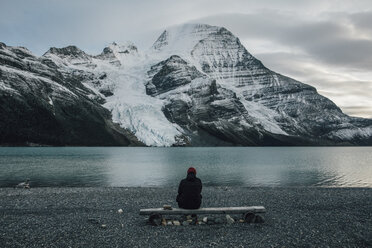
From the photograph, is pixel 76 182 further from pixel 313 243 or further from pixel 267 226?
pixel 313 243

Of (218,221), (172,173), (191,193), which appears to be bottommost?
→ (172,173)

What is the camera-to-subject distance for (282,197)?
25141 millimetres

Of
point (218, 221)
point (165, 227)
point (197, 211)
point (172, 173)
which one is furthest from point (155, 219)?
point (172, 173)

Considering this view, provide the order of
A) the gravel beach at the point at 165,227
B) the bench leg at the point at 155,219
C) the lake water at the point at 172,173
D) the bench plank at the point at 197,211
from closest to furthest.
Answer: the gravel beach at the point at 165,227 → the bench leg at the point at 155,219 → the bench plank at the point at 197,211 → the lake water at the point at 172,173

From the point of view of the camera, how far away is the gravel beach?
497 inches

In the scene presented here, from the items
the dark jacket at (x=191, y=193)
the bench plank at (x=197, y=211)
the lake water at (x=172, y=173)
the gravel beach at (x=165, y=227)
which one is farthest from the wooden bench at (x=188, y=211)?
the lake water at (x=172, y=173)

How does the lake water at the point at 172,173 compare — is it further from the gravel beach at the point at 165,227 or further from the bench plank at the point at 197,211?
the bench plank at the point at 197,211

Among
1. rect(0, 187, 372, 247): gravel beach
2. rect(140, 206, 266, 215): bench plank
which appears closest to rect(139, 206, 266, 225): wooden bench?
rect(140, 206, 266, 215): bench plank

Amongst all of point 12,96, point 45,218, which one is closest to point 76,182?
point 45,218

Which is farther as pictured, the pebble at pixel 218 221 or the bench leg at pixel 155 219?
the pebble at pixel 218 221

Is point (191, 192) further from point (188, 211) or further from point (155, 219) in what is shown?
point (155, 219)

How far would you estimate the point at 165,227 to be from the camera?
576 inches

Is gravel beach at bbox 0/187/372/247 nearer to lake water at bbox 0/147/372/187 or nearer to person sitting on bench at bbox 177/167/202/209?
person sitting on bench at bbox 177/167/202/209

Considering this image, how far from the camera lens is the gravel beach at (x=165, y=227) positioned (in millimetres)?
12625
